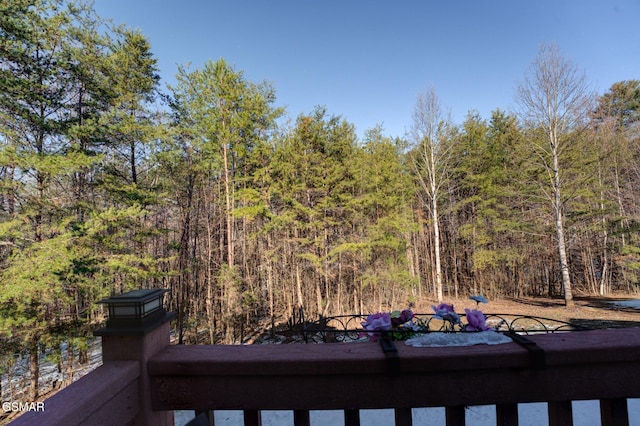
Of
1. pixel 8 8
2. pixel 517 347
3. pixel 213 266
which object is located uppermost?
pixel 8 8

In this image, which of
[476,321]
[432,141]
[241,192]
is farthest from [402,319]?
[432,141]

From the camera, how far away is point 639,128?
1093 cm

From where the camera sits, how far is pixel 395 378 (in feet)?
2.34

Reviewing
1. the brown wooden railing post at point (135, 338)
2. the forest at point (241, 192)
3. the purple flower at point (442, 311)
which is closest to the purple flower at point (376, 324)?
the purple flower at point (442, 311)

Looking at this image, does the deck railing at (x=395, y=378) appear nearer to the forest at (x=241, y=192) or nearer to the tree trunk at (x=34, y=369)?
the forest at (x=241, y=192)

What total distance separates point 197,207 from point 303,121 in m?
5.02

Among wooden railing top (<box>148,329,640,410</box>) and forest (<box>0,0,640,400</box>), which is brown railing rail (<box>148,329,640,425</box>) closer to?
wooden railing top (<box>148,329,640,410</box>)

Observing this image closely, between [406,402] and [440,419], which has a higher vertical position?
[406,402]

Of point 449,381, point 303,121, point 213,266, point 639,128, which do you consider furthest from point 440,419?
point 639,128

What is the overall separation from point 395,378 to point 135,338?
75 centimetres

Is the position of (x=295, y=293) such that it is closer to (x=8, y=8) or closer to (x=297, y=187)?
(x=297, y=187)

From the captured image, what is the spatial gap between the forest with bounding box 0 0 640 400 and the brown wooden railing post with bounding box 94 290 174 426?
5824 mm

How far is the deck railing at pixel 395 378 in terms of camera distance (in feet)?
2.30

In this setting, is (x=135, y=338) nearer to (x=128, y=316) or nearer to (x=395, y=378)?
(x=128, y=316)
